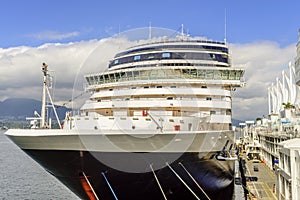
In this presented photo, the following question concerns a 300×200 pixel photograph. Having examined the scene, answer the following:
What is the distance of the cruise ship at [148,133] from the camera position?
12.1m

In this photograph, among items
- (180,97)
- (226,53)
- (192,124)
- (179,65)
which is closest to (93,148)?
(192,124)

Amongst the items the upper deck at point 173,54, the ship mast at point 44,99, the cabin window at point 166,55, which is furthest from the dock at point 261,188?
the ship mast at point 44,99

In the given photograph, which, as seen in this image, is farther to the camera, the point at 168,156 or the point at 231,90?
the point at 231,90

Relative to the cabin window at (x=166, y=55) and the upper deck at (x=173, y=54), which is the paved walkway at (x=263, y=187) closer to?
the upper deck at (x=173, y=54)

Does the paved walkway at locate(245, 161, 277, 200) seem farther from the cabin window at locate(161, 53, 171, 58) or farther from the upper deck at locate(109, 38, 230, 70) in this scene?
the cabin window at locate(161, 53, 171, 58)

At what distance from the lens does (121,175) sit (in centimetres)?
1237

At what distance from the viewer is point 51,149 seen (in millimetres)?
12453

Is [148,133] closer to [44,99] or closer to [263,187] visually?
[44,99]

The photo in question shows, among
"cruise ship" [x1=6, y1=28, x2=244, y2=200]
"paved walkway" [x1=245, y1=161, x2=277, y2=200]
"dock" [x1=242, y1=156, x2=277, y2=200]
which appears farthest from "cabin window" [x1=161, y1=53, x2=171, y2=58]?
"paved walkway" [x1=245, y1=161, x2=277, y2=200]

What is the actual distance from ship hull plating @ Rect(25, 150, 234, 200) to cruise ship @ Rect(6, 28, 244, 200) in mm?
40

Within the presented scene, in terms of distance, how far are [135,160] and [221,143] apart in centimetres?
544

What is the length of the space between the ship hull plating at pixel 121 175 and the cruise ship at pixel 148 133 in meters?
0.04

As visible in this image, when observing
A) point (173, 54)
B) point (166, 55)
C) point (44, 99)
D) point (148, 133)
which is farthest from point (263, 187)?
point (44, 99)

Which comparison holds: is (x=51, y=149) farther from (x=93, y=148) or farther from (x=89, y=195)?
(x=89, y=195)
